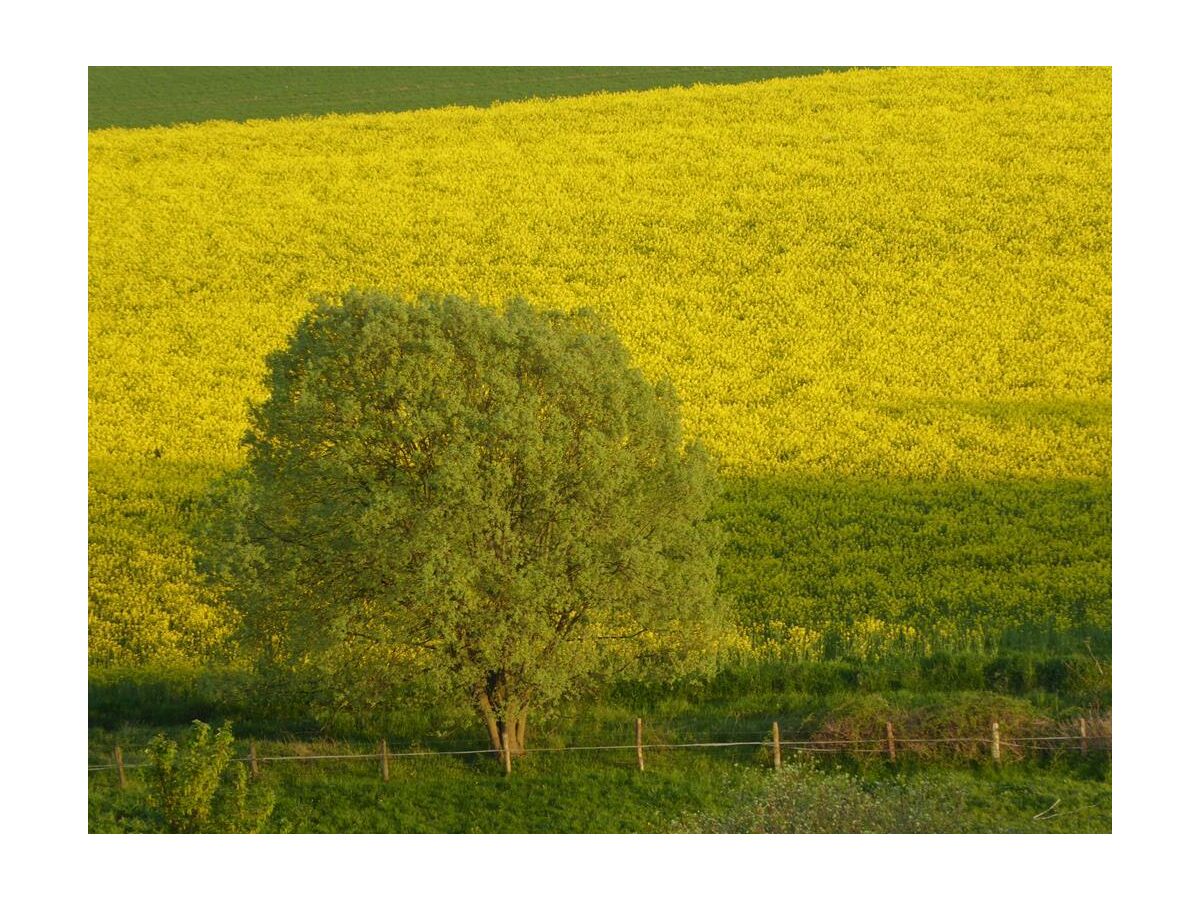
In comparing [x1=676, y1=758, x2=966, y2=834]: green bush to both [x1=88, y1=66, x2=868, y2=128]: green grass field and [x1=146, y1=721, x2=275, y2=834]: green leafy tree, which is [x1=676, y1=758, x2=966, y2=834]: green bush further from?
[x1=88, y1=66, x2=868, y2=128]: green grass field

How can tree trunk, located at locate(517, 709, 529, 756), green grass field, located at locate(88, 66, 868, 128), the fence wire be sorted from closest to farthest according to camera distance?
the fence wire
tree trunk, located at locate(517, 709, 529, 756)
green grass field, located at locate(88, 66, 868, 128)

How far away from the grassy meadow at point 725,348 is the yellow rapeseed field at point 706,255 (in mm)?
90

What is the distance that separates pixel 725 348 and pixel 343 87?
1095cm

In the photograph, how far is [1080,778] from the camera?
1958cm

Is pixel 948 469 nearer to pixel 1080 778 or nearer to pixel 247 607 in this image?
pixel 1080 778

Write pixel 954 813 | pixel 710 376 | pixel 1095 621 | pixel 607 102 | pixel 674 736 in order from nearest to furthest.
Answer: pixel 954 813 < pixel 674 736 < pixel 1095 621 < pixel 710 376 < pixel 607 102

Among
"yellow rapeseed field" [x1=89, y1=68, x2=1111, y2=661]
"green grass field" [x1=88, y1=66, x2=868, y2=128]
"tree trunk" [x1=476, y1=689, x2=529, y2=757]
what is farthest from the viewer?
"yellow rapeseed field" [x1=89, y1=68, x2=1111, y2=661]

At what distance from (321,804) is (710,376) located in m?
14.6

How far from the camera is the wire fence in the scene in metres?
19.9

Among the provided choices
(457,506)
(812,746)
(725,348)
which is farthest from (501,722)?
(725,348)

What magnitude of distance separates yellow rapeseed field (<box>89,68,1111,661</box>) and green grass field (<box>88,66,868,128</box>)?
0.97 meters

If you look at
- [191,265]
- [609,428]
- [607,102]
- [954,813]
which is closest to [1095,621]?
[954,813]

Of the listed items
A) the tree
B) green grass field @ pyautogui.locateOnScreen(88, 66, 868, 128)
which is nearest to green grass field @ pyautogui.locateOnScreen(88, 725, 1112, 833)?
the tree

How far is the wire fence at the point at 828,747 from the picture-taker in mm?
19875
